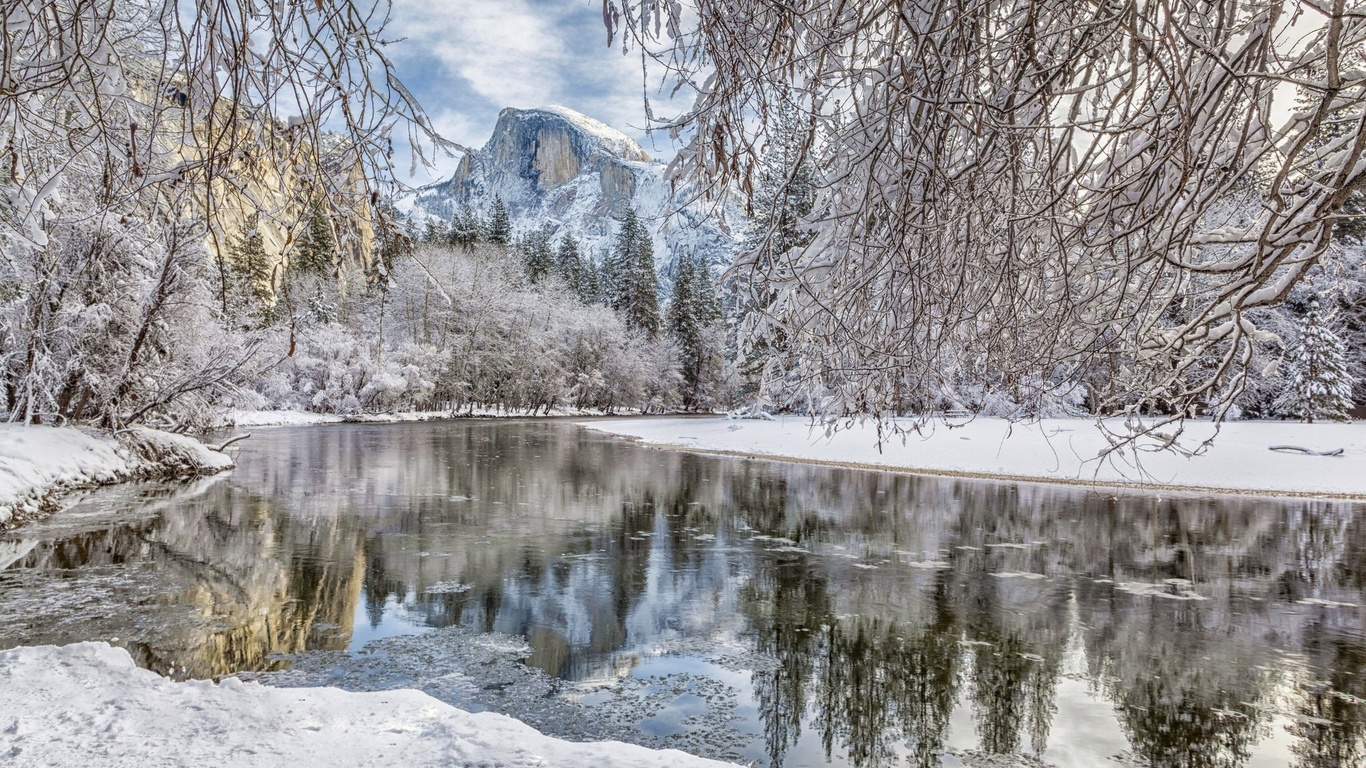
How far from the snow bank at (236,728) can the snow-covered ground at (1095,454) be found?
1055 cm

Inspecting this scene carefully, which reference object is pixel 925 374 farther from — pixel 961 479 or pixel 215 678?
pixel 961 479

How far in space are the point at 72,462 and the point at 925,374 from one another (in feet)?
47.9

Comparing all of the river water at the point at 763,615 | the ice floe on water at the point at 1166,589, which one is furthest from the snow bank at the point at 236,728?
the ice floe on water at the point at 1166,589

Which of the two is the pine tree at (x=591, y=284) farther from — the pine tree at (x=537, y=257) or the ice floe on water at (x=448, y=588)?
the ice floe on water at (x=448, y=588)

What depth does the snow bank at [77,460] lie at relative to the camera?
10.2 m

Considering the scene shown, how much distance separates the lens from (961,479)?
1900 centimetres

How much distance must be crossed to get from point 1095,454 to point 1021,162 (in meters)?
18.7

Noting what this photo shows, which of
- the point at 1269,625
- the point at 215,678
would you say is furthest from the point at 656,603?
the point at 1269,625

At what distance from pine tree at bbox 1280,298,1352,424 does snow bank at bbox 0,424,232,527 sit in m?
31.1

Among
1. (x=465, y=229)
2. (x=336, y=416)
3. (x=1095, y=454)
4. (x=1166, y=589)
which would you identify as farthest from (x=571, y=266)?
(x=1166, y=589)

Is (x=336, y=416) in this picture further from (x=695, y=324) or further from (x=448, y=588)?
(x=448, y=588)

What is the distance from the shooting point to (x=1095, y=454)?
18.5m

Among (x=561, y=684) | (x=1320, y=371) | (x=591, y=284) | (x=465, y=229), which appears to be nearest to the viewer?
(x=561, y=684)

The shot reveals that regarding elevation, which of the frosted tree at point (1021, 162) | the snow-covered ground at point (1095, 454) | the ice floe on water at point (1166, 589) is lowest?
the ice floe on water at point (1166, 589)
